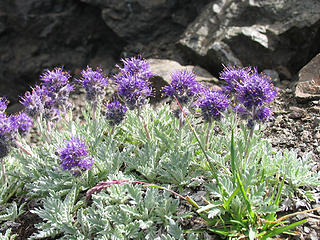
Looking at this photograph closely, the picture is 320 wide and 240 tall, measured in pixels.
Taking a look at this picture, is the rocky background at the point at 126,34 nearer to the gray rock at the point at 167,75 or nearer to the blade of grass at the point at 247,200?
the gray rock at the point at 167,75

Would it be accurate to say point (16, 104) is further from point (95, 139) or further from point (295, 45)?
point (295, 45)

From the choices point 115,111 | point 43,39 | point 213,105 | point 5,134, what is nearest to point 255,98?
point 213,105

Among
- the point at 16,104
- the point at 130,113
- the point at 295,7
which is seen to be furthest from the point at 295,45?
the point at 16,104

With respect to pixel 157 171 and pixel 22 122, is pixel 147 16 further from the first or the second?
pixel 157 171

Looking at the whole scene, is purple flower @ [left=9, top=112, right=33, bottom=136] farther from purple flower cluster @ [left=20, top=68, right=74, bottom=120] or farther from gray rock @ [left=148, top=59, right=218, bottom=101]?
gray rock @ [left=148, top=59, right=218, bottom=101]

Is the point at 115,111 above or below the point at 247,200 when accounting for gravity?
above

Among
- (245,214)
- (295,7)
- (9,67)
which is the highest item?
(295,7)

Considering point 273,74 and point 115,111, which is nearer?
point 115,111
